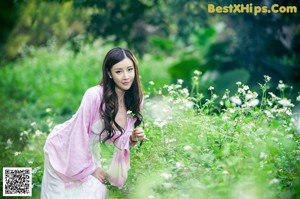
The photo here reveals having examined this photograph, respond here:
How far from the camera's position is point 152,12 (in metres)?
9.24

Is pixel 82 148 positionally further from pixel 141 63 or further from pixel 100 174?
pixel 141 63

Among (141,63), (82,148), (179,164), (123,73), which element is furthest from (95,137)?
(141,63)

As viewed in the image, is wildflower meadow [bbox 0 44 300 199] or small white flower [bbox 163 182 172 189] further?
small white flower [bbox 163 182 172 189]

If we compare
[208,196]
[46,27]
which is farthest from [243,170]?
[46,27]

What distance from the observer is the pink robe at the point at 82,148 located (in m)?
4.11

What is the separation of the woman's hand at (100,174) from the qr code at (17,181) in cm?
70

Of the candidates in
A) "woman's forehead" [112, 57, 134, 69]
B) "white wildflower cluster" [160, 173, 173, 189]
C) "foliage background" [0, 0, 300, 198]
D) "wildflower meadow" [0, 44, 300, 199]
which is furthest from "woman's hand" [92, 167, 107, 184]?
"foliage background" [0, 0, 300, 198]

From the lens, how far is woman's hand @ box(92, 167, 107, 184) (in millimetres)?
4238

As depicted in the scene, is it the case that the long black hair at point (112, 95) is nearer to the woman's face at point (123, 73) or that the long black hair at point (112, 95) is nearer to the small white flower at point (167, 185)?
the woman's face at point (123, 73)

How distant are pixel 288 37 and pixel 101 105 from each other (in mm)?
5214

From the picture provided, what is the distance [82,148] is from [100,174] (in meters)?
0.27

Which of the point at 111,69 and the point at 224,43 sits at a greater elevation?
the point at 224,43

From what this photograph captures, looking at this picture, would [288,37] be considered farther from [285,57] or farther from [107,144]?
[107,144]

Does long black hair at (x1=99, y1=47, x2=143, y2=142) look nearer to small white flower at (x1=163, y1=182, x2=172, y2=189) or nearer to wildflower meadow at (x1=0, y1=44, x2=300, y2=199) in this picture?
wildflower meadow at (x1=0, y1=44, x2=300, y2=199)
